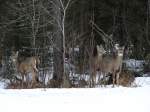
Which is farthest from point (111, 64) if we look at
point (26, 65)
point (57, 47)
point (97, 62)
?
point (26, 65)

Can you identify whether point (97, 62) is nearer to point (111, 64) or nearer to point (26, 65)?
point (111, 64)

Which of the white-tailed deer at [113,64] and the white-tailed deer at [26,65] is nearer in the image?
the white-tailed deer at [113,64]

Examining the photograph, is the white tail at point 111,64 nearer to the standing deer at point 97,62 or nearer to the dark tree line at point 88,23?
the standing deer at point 97,62
